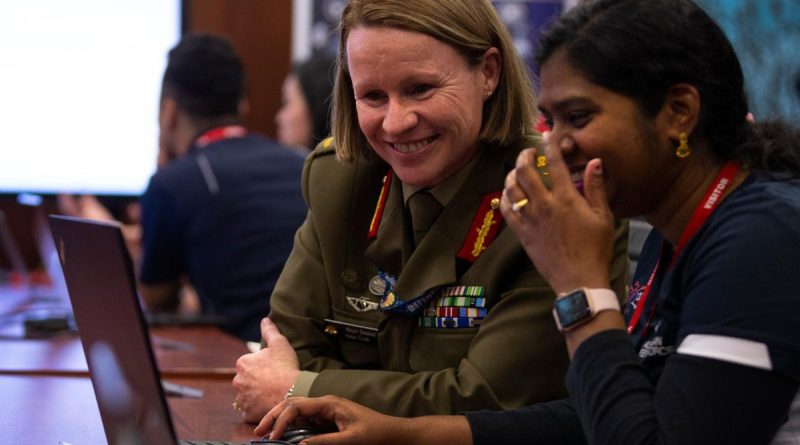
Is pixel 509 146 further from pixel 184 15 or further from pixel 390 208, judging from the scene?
pixel 184 15

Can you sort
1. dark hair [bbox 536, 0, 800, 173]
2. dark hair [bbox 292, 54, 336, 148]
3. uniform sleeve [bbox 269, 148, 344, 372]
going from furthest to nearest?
dark hair [bbox 292, 54, 336, 148]
uniform sleeve [bbox 269, 148, 344, 372]
dark hair [bbox 536, 0, 800, 173]

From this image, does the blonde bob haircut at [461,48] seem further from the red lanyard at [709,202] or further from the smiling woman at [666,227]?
the red lanyard at [709,202]

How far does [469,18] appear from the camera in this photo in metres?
1.70

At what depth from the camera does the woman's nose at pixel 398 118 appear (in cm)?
167

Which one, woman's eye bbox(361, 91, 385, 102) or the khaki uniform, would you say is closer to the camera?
the khaki uniform

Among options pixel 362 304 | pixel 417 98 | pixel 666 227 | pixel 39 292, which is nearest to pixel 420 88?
pixel 417 98

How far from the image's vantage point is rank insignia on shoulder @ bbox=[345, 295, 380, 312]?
1.76 metres

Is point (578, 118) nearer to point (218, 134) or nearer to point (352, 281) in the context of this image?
point (352, 281)

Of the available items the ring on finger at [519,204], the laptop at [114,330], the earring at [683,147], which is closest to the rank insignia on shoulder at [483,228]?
the ring on finger at [519,204]

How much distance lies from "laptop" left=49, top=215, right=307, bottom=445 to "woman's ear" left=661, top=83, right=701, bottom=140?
0.64m

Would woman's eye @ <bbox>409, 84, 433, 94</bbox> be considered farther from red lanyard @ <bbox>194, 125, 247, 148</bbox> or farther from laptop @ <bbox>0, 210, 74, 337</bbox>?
red lanyard @ <bbox>194, 125, 247, 148</bbox>

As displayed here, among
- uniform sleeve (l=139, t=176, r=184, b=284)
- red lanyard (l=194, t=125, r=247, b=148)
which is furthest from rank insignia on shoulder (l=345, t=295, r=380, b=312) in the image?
red lanyard (l=194, t=125, r=247, b=148)

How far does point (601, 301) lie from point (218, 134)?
2.28 meters

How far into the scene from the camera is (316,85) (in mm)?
3770
